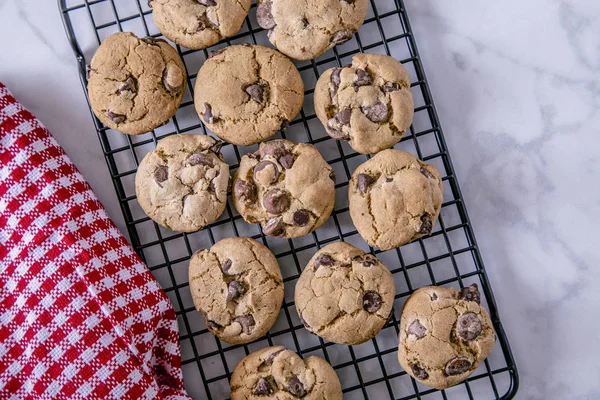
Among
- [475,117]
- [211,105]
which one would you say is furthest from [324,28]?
[475,117]

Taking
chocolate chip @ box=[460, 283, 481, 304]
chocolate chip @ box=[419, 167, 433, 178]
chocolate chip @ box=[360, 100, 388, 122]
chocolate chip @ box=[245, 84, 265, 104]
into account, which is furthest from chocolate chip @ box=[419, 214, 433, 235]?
chocolate chip @ box=[245, 84, 265, 104]

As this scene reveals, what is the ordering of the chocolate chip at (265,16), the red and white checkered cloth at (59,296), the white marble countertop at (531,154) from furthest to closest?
the white marble countertop at (531,154) < the chocolate chip at (265,16) < the red and white checkered cloth at (59,296)

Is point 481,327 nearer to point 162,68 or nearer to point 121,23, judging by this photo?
point 162,68

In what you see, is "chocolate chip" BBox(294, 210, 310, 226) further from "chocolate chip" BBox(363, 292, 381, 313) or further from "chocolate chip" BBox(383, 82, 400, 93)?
"chocolate chip" BBox(383, 82, 400, 93)

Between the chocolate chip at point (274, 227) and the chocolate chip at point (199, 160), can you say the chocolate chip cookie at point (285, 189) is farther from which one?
the chocolate chip at point (199, 160)

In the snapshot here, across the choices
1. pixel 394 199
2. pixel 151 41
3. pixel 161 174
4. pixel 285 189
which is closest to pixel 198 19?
pixel 151 41

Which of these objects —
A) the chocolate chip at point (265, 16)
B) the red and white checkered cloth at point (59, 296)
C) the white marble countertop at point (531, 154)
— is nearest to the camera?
the red and white checkered cloth at point (59, 296)

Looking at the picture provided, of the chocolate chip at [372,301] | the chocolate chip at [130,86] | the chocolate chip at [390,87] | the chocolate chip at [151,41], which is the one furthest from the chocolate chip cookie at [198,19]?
the chocolate chip at [372,301]

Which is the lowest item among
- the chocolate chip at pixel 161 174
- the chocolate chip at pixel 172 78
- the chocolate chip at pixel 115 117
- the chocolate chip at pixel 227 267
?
the chocolate chip at pixel 227 267
